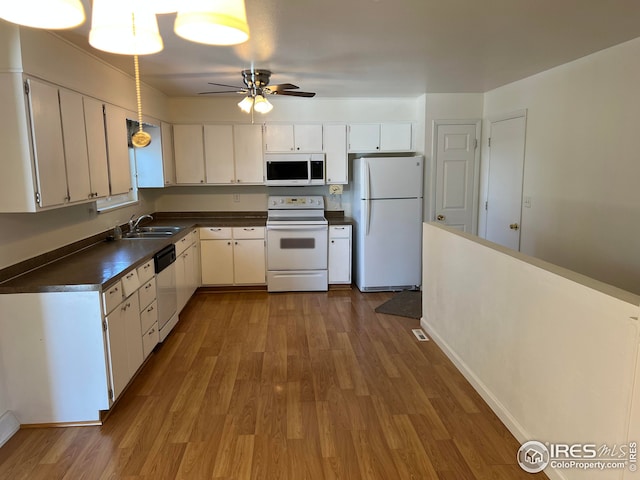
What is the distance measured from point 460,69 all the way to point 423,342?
2.50m

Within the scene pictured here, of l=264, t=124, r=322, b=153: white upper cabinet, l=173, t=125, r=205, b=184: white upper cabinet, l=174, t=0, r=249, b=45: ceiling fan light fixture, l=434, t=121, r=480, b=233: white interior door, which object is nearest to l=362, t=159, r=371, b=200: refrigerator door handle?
l=264, t=124, r=322, b=153: white upper cabinet

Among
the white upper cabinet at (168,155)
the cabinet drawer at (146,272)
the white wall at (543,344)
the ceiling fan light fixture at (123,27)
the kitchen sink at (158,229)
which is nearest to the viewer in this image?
the ceiling fan light fixture at (123,27)

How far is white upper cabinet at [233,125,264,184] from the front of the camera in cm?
531

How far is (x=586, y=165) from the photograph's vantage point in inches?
136

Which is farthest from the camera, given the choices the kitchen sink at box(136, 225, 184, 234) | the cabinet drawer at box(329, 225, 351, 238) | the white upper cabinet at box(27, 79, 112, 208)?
the cabinet drawer at box(329, 225, 351, 238)

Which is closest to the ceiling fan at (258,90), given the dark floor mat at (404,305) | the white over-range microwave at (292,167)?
the white over-range microwave at (292,167)

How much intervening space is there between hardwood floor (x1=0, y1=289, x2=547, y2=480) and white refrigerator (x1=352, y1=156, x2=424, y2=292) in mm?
1302

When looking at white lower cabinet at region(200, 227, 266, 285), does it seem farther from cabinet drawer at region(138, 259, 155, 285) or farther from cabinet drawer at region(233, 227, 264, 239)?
cabinet drawer at region(138, 259, 155, 285)

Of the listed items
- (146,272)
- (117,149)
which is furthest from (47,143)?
(146,272)

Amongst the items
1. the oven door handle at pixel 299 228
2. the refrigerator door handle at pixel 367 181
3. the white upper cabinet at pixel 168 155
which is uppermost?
the white upper cabinet at pixel 168 155

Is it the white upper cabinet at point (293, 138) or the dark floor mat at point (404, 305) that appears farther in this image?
the white upper cabinet at point (293, 138)

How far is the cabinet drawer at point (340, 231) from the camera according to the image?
17.2 feet

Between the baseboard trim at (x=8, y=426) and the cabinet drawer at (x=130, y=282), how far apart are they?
922 mm

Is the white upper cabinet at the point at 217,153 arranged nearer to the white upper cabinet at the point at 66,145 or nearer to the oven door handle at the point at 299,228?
the oven door handle at the point at 299,228
